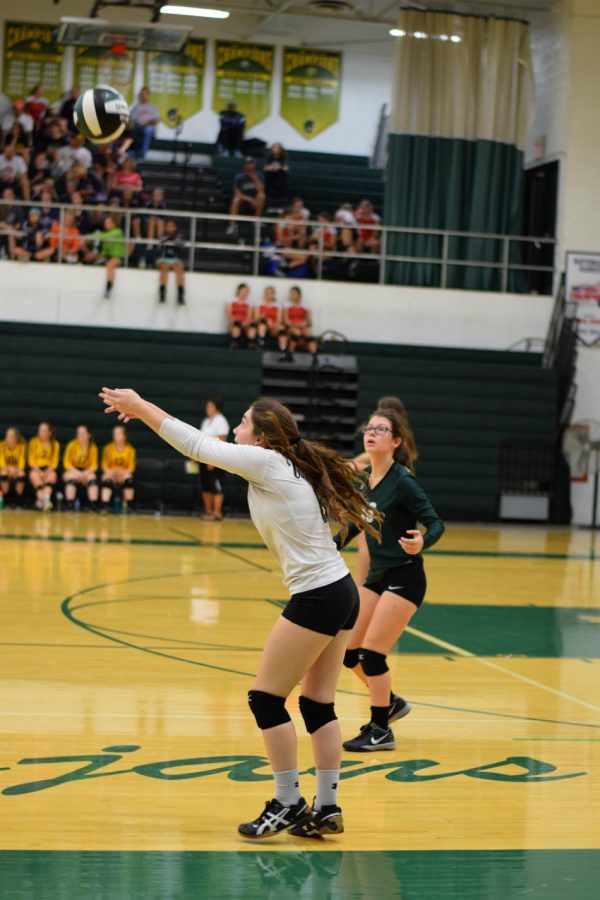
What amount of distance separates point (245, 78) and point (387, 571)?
23.9m

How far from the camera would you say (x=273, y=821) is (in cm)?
489

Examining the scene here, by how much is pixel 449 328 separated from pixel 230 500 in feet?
16.5

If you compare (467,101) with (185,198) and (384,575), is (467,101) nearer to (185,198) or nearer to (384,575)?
(185,198)

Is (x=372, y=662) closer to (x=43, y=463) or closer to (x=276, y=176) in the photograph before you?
(x=43, y=463)

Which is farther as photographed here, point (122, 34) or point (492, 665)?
point (122, 34)

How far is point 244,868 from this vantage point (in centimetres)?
459

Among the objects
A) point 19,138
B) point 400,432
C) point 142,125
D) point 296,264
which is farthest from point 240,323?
point 400,432

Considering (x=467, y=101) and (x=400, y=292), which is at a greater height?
(x=467, y=101)

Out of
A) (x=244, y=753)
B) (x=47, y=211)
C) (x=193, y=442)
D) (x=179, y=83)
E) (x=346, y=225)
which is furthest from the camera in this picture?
(x=179, y=83)

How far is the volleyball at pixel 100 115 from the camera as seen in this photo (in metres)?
13.1

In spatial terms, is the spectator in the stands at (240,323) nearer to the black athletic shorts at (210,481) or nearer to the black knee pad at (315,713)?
the black athletic shorts at (210,481)

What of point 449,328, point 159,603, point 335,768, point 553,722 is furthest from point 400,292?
point 335,768

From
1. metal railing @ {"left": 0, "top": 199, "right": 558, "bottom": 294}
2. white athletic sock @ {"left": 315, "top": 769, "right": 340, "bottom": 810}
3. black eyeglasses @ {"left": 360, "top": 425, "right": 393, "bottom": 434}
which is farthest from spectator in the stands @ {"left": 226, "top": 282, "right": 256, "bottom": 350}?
white athletic sock @ {"left": 315, "top": 769, "right": 340, "bottom": 810}

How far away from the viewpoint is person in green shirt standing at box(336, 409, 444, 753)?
6590 millimetres
